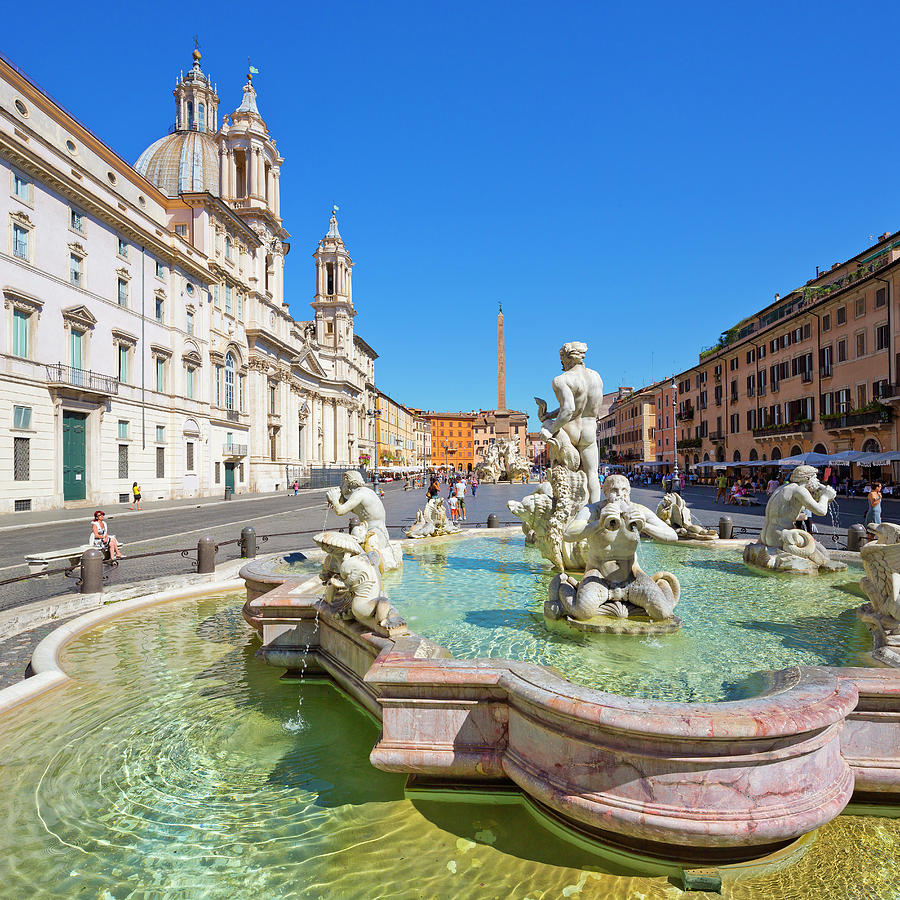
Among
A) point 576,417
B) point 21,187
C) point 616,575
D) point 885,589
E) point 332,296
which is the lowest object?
point 616,575

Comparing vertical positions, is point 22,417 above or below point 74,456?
above

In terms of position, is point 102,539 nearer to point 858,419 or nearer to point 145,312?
point 145,312

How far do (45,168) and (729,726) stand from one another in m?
30.9

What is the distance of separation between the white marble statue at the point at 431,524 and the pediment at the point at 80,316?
75.1 feet

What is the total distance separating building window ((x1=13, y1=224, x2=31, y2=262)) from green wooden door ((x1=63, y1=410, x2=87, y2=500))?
6.46 meters

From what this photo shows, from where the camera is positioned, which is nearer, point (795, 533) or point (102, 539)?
point (795, 533)

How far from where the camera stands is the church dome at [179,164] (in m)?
46.0

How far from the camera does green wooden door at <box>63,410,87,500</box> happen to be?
2581cm

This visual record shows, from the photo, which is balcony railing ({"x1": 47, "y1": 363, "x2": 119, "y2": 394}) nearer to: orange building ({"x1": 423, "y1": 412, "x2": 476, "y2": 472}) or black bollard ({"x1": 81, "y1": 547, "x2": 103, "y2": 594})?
black bollard ({"x1": 81, "y1": 547, "x2": 103, "y2": 594})

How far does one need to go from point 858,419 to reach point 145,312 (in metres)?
37.9

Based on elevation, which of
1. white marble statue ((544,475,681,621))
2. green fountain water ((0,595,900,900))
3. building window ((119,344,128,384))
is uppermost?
building window ((119,344,128,384))

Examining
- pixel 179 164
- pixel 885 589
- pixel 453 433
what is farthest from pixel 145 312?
pixel 453 433

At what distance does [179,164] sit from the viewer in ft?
153

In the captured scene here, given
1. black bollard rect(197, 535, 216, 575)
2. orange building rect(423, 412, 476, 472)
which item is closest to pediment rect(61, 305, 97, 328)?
black bollard rect(197, 535, 216, 575)
